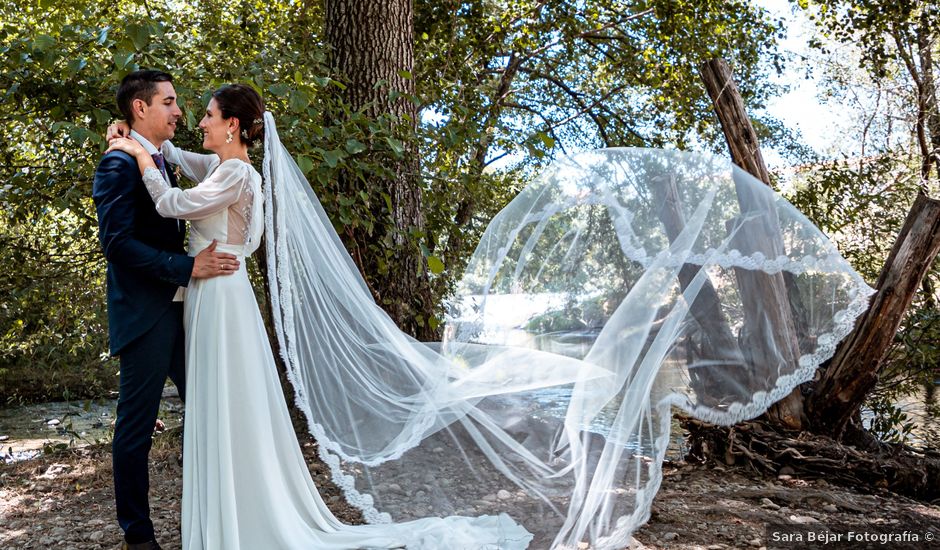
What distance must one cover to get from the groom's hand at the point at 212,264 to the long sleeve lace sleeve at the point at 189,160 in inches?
19.3

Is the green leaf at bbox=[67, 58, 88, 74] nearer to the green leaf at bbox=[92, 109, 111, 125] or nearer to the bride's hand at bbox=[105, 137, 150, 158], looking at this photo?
the green leaf at bbox=[92, 109, 111, 125]

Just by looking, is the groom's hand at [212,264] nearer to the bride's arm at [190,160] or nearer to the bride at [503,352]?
the bride at [503,352]

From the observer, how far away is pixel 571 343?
2.89 metres

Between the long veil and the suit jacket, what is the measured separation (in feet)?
1.14

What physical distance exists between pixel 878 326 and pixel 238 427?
3492mm

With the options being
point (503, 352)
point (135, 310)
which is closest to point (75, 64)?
point (135, 310)

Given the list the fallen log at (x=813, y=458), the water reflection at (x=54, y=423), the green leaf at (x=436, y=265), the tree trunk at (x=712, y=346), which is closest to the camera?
the tree trunk at (x=712, y=346)

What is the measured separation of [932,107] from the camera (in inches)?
372

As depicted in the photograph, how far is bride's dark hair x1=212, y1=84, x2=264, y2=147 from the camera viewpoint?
2.65m

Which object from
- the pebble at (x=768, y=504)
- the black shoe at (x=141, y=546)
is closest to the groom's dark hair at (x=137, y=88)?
the black shoe at (x=141, y=546)

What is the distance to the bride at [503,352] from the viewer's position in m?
2.60

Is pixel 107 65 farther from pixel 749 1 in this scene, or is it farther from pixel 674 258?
pixel 749 1

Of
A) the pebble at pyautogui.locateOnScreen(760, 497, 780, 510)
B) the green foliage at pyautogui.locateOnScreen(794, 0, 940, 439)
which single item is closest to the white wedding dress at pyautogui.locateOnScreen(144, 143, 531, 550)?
the pebble at pyautogui.locateOnScreen(760, 497, 780, 510)

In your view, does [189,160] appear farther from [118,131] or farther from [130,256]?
[130,256]
